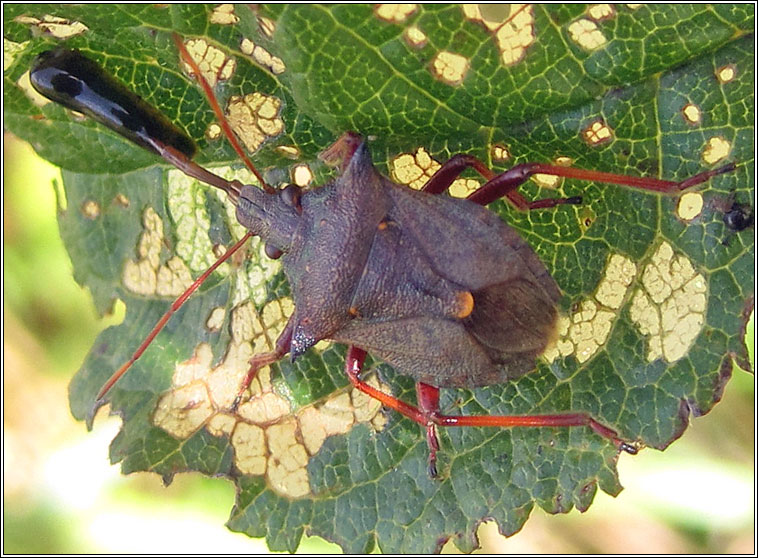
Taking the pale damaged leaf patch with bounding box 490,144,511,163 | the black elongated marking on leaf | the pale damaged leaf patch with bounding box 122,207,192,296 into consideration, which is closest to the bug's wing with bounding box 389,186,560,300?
the pale damaged leaf patch with bounding box 490,144,511,163

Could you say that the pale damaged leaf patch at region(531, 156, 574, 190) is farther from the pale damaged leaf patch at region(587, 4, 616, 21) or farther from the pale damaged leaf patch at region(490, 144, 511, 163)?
the pale damaged leaf patch at region(587, 4, 616, 21)

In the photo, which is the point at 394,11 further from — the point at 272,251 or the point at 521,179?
the point at 272,251

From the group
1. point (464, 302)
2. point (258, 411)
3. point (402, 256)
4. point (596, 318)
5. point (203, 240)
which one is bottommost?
point (258, 411)

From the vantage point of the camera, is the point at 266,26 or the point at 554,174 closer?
the point at 266,26

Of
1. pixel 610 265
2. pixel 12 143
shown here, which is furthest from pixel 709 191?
pixel 12 143

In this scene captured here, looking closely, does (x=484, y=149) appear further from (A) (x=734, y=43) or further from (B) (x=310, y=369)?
(B) (x=310, y=369)

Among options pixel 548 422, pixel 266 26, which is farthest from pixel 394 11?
pixel 548 422
